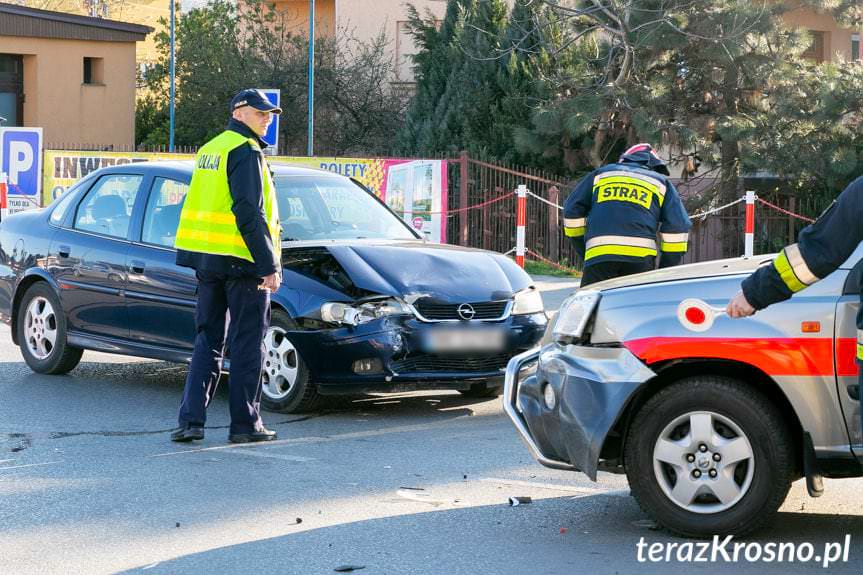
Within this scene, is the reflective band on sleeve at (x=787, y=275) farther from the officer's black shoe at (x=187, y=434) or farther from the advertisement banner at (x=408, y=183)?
the advertisement banner at (x=408, y=183)

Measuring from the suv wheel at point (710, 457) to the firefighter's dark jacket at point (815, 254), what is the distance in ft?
1.67

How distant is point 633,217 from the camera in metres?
7.73

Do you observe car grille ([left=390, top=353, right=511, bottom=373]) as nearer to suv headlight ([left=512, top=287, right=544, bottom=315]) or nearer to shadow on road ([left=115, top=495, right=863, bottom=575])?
suv headlight ([left=512, top=287, right=544, bottom=315])

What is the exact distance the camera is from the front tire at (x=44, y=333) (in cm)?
948

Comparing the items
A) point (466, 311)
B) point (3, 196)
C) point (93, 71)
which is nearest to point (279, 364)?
point (466, 311)

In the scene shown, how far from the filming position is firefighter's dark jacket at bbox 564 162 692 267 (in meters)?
7.75

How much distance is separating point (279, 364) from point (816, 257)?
4246 mm

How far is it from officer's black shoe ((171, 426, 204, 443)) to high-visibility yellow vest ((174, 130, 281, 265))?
99cm

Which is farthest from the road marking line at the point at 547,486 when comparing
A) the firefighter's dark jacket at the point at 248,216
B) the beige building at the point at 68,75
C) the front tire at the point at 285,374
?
the beige building at the point at 68,75

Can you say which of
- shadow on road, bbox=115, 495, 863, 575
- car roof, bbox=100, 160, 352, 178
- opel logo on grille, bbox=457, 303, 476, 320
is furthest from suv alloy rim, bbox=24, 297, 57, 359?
shadow on road, bbox=115, 495, 863, 575

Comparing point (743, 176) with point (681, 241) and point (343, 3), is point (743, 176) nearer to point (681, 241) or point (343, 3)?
point (681, 241)

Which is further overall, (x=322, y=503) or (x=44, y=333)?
(x=44, y=333)

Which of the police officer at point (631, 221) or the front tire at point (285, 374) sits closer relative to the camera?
the police officer at point (631, 221)

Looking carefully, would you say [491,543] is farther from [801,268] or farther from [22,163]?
[22,163]
